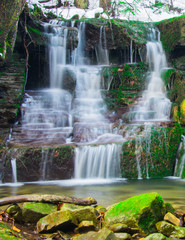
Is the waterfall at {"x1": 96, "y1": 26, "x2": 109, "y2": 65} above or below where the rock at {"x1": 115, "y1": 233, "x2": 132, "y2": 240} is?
above

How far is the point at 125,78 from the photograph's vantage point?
1355 cm

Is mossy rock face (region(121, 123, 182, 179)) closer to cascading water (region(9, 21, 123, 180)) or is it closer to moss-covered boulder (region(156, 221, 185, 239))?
cascading water (region(9, 21, 123, 180))

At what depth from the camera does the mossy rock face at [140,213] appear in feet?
11.7

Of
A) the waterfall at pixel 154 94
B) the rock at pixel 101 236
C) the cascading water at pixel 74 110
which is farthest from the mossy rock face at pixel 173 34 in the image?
the rock at pixel 101 236

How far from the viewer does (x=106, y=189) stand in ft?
20.4

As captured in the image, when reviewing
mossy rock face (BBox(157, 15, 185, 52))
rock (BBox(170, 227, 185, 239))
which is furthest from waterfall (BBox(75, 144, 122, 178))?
mossy rock face (BBox(157, 15, 185, 52))

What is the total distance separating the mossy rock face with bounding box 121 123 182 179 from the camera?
797cm

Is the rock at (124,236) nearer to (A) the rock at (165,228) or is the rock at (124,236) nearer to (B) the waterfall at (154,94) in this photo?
(A) the rock at (165,228)

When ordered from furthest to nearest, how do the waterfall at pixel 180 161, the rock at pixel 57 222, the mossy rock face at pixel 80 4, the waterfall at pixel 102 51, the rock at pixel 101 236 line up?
the mossy rock face at pixel 80 4 < the waterfall at pixel 102 51 < the waterfall at pixel 180 161 < the rock at pixel 57 222 < the rock at pixel 101 236

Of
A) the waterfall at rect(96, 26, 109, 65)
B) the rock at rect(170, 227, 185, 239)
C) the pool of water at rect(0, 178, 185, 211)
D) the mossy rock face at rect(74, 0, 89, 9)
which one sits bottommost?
the pool of water at rect(0, 178, 185, 211)

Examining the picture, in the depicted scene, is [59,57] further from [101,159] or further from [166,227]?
[166,227]

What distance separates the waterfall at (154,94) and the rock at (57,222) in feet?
25.8

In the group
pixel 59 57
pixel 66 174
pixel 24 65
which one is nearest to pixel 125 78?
pixel 59 57

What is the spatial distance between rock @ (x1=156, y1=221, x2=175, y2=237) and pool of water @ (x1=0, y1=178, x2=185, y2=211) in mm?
1281
